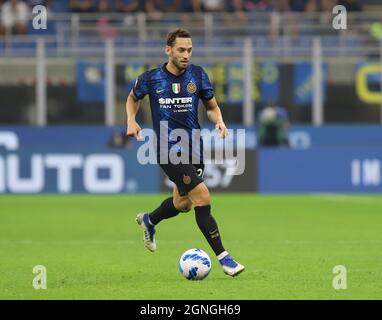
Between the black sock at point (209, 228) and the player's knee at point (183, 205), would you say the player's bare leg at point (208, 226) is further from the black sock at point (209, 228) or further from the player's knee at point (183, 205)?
the player's knee at point (183, 205)

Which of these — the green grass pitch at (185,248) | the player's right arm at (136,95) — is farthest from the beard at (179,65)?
the green grass pitch at (185,248)

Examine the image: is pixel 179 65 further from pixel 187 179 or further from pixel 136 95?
pixel 187 179

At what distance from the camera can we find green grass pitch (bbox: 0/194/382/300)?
911cm

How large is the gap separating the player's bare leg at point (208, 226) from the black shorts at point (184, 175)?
0.05m

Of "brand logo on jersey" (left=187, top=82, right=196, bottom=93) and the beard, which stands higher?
the beard

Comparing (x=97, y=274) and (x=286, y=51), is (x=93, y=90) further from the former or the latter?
(x=97, y=274)

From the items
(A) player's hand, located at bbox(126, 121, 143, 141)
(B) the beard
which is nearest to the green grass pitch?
(A) player's hand, located at bbox(126, 121, 143, 141)

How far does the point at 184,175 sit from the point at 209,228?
548 mm

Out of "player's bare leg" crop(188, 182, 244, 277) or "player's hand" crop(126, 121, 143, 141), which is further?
"player's hand" crop(126, 121, 143, 141)

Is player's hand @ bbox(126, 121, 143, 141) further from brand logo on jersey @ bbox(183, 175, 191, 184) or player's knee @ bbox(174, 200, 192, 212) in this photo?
player's knee @ bbox(174, 200, 192, 212)

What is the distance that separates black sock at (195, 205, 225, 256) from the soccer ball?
147mm

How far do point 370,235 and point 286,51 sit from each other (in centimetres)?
1153

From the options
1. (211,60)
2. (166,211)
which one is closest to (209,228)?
(166,211)

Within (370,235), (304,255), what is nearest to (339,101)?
(370,235)
